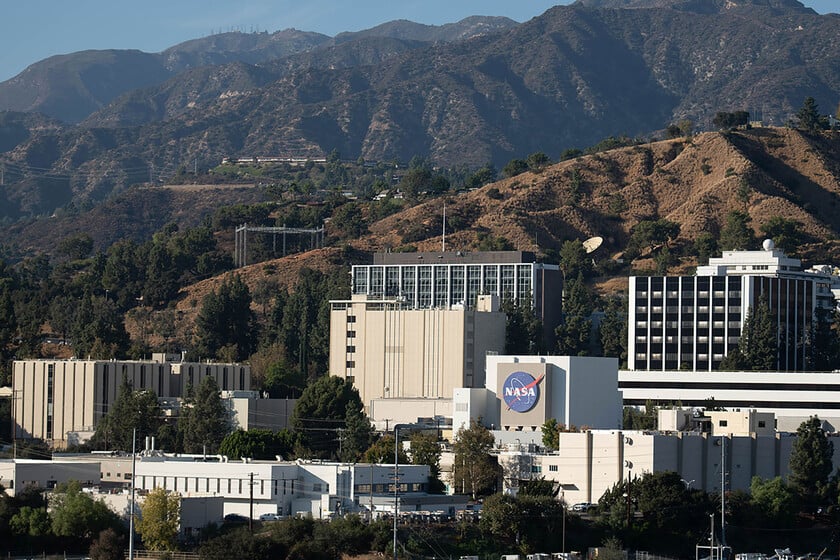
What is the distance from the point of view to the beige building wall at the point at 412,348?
155375 mm

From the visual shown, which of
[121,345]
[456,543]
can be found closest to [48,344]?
[121,345]

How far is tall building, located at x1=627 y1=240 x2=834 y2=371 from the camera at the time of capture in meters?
→ 174

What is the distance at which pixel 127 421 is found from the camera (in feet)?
454

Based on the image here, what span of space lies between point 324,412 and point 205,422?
34.9ft

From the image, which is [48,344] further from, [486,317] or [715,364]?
[715,364]

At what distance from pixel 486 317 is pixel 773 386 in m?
27.0

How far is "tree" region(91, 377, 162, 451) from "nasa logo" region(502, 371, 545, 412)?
96.6 ft

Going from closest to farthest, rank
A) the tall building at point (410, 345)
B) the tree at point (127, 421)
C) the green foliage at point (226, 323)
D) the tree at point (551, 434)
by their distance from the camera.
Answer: the tree at point (551, 434)
the tree at point (127, 421)
the tall building at point (410, 345)
the green foliage at point (226, 323)

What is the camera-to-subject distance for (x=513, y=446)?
416 feet

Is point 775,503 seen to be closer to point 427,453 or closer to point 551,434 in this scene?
point 551,434

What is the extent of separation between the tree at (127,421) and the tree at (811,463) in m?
52.4

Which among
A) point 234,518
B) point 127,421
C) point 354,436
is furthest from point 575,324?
point 234,518

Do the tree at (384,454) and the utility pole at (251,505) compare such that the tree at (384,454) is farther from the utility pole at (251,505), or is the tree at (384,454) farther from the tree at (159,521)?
the tree at (159,521)

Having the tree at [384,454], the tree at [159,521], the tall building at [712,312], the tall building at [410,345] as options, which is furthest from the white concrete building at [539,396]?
the tall building at [712,312]
